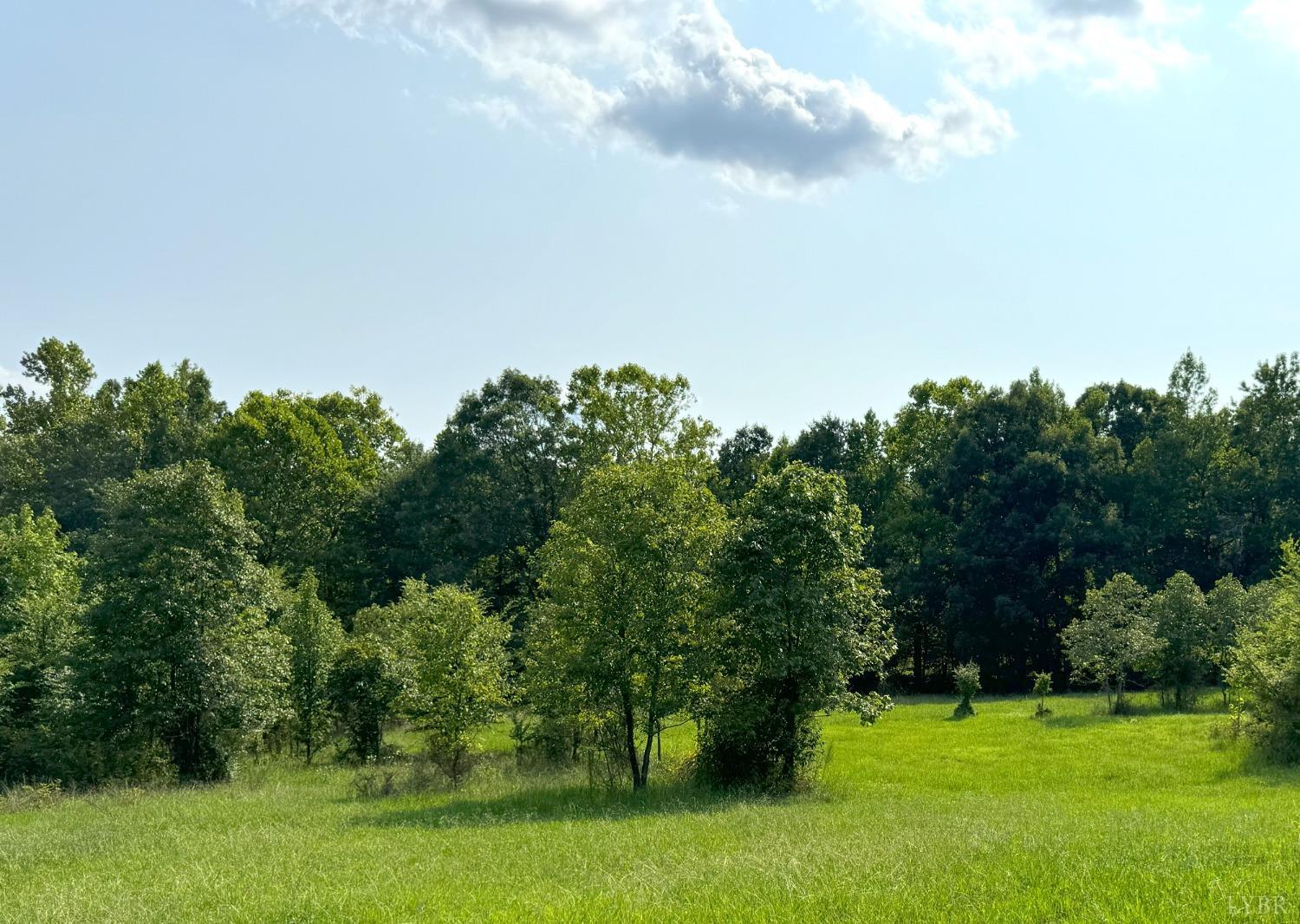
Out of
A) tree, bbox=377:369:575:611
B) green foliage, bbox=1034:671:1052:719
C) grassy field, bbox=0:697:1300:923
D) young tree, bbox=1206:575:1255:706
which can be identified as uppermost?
tree, bbox=377:369:575:611

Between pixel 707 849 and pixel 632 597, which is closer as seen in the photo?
pixel 707 849

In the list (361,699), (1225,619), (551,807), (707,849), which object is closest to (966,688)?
(1225,619)

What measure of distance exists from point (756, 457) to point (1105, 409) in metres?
26.8

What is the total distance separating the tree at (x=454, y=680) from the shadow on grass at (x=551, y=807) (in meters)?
3.14

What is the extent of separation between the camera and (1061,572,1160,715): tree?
36.4 meters

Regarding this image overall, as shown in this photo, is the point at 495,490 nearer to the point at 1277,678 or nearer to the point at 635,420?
the point at 635,420

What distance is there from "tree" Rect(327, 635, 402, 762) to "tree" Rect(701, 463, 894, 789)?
16.4 meters

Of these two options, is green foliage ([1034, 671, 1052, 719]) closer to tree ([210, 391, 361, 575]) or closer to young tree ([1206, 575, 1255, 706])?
young tree ([1206, 575, 1255, 706])

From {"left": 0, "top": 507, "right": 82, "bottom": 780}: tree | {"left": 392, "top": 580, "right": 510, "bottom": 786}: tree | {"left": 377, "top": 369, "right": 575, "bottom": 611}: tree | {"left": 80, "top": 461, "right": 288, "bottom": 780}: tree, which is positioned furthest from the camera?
{"left": 377, "top": 369, "right": 575, "bottom": 611}: tree

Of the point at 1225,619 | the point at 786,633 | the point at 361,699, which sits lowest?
the point at 361,699

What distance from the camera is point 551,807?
2111cm

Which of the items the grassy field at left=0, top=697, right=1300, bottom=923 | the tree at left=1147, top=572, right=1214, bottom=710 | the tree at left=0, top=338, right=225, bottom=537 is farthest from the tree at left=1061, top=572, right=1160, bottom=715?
the tree at left=0, top=338, right=225, bottom=537

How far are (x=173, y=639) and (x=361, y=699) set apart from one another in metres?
8.07

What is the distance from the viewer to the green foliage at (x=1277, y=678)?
24.7 metres
